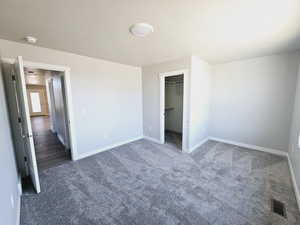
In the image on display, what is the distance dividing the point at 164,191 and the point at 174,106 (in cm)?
360

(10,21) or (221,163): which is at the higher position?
(10,21)

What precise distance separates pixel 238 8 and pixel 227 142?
11.6 feet

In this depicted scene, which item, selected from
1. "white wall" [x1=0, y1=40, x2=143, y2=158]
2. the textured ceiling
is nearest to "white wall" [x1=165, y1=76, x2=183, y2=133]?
"white wall" [x1=0, y1=40, x2=143, y2=158]

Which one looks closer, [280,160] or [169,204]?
[169,204]

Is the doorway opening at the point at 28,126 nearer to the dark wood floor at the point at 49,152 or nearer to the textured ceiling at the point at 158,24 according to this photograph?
the dark wood floor at the point at 49,152

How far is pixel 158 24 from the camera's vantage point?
5.70 ft

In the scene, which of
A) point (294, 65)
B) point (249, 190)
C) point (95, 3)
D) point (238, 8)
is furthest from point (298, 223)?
point (95, 3)

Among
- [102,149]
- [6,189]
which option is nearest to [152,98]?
[102,149]

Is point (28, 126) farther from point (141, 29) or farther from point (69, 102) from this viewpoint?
point (141, 29)

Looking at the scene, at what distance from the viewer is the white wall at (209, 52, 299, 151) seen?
9.86 feet

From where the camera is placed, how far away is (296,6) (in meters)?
1.38

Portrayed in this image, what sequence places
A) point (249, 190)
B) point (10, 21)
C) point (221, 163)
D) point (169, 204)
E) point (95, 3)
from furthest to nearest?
1. point (221, 163)
2. point (249, 190)
3. point (169, 204)
4. point (10, 21)
5. point (95, 3)

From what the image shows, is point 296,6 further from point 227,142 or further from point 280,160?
point 227,142

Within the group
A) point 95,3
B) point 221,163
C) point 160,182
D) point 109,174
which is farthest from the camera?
point 221,163
